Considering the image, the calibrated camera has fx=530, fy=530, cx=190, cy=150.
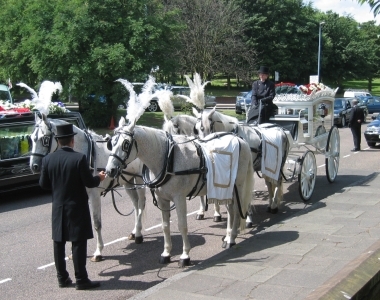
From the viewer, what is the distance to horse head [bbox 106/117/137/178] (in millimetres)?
6512

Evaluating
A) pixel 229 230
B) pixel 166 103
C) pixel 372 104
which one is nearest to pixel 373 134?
pixel 166 103

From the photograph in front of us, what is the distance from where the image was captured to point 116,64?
22.8 meters

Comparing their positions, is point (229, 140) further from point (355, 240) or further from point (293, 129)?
point (293, 129)

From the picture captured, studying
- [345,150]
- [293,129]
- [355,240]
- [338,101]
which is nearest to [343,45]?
[338,101]

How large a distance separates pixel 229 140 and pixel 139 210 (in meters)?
1.96

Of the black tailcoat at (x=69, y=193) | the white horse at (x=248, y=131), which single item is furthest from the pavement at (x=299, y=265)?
the black tailcoat at (x=69, y=193)

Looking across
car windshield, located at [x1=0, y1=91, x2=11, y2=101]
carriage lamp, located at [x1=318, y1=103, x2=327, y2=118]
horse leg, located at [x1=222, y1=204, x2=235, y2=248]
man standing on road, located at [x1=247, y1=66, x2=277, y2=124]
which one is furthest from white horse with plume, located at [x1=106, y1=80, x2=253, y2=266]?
car windshield, located at [x1=0, y1=91, x2=11, y2=101]

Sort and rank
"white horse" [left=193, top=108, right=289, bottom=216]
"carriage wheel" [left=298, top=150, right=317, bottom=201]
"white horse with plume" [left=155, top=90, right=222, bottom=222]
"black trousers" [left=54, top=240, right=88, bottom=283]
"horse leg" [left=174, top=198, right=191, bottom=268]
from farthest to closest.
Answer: "carriage wheel" [left=298, top=150, right=317, bottom=201] < "white horse with plume" [left=155, top=90, right=222, bottom=222] < "white horse" [left=193, top=108, right=289, bottom=216] < "horse leg" [left=174, top=198, right=191, bottom=268] < "black trousers" [left=54, top=240, right=88, bottom=283]

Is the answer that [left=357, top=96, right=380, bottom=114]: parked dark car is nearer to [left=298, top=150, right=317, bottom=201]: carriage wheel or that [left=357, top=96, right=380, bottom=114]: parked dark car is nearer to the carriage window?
[left=298, top=150, right=317, bottom=201]: carriage wheel

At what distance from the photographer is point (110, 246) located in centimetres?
840

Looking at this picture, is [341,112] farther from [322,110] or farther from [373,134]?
[322,110]

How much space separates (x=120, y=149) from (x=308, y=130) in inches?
267

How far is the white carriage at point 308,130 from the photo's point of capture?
11.3 metres

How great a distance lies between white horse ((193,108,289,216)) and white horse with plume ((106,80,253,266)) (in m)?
1.56
